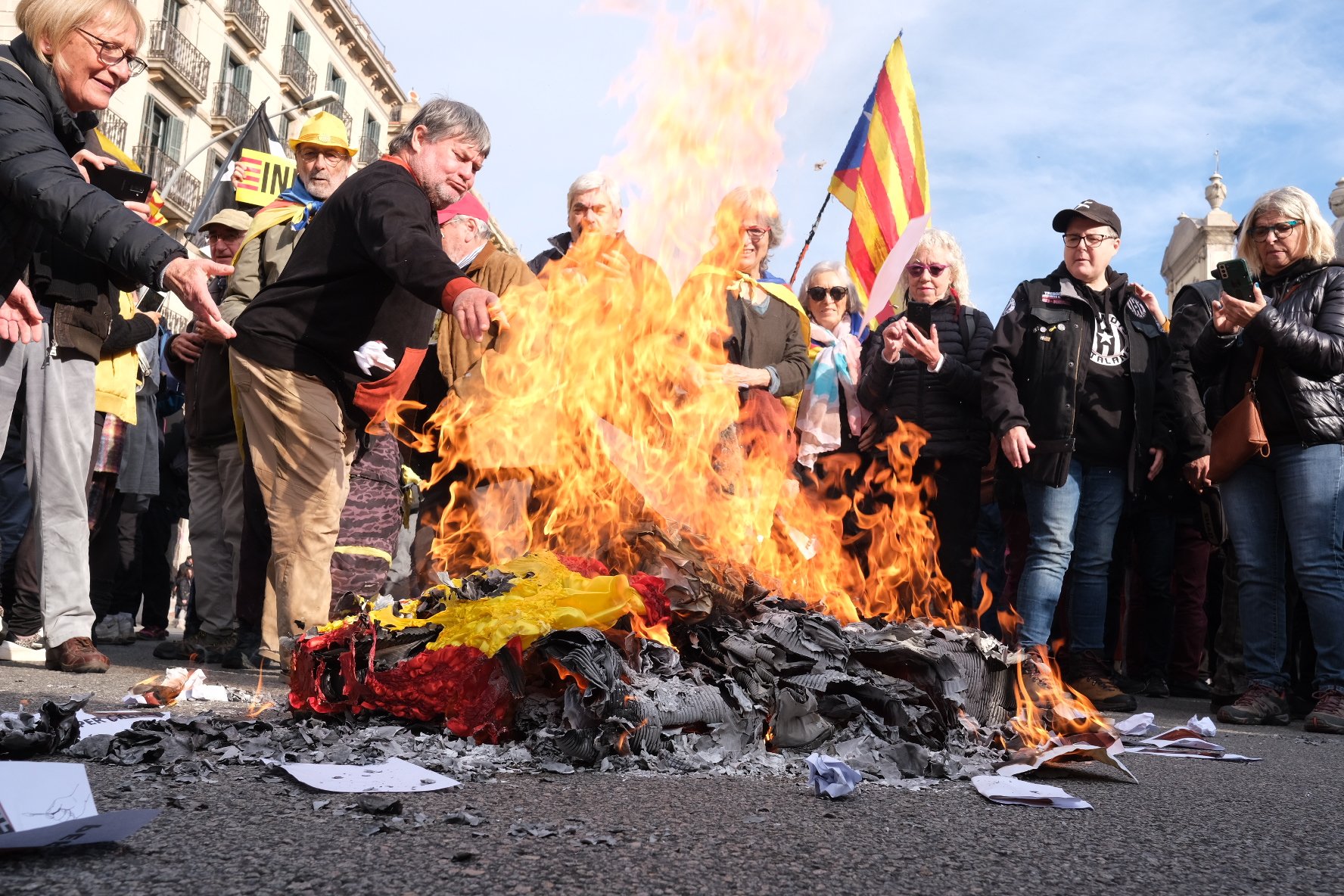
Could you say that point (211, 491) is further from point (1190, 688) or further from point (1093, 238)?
point (1190, 688)

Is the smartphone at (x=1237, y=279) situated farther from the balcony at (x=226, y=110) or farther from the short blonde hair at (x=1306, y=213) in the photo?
the balcony at (x=226, y=110)

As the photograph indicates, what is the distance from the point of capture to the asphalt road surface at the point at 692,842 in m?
1.72

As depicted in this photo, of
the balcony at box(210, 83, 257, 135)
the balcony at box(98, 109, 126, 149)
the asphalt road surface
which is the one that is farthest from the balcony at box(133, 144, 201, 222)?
the asphalt road surface

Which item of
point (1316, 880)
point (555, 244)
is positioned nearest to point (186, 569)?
point (555, 244)

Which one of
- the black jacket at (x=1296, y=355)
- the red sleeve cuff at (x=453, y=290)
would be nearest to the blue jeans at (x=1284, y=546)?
the black jacket at (x=1296, y=355)

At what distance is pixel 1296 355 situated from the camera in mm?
4891

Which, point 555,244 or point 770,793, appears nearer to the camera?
point 770,793

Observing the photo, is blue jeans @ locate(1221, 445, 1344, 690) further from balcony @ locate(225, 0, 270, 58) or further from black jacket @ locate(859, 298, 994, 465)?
balcony @ locate(225, 0, 270, 58)

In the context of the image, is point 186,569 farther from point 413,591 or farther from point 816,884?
point 816,884

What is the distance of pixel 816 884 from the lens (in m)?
1.78

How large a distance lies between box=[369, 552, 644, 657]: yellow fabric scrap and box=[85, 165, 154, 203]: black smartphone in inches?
76.5

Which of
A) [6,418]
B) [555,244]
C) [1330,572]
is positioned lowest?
[1330,572]

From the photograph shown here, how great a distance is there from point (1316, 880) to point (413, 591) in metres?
3.92

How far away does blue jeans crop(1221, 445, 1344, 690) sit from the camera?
16.0ft
